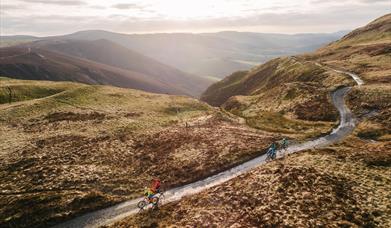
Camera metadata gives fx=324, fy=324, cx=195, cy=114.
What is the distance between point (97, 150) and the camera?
184 ft

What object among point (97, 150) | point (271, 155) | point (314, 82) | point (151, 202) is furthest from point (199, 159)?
point (314, 82)

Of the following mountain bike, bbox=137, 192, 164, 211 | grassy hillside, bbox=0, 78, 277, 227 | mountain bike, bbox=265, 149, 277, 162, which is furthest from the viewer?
mountain bike, bbox=265, 149, 277, 162

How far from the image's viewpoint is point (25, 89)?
328 feet

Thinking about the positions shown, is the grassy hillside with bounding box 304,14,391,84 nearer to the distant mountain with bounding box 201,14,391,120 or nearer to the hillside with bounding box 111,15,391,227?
the distant mountain with bounding box 201,14,391,120

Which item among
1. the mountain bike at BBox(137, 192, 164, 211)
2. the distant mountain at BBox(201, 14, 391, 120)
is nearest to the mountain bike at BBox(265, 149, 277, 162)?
the mountain bike at BBox(137, 192, 164, 211)

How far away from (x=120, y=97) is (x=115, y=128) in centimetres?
3072

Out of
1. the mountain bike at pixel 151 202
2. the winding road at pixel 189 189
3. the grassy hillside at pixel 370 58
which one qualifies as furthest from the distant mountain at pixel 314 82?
the mountain bike at pixel 151 202

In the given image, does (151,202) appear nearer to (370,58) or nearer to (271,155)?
(271,155)

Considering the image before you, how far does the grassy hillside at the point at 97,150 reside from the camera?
40500 mm

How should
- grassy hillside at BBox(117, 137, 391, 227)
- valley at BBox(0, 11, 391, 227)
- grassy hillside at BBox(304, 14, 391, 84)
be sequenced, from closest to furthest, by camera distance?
grassy hillside at BBox(117, 137, 391, 227), valley at BBox(0, 11, 391, 227), grassy hillside at BBox(304, 14, 391, 84)

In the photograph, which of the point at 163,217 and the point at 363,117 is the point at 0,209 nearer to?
the point at 163,217

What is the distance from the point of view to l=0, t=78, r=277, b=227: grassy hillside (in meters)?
40.5

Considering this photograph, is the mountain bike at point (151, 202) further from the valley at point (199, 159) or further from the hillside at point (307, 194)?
the hillside at point (307, 194)

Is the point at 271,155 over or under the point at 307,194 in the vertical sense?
Result: under
